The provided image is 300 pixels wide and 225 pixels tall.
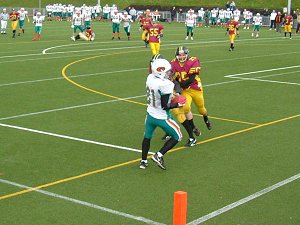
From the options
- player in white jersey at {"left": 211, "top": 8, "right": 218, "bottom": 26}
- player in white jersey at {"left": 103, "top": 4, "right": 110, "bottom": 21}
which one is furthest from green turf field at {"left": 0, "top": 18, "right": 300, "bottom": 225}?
player in white jersey at {"left": 103, "top": 4, "right": 110, "bottom": 21}

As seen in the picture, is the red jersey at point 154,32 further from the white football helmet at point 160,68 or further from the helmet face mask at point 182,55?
the white football helmet at point 160,68

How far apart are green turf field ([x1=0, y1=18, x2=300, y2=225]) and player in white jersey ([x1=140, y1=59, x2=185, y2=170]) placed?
16.6 inches

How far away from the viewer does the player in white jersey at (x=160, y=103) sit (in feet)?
31.6

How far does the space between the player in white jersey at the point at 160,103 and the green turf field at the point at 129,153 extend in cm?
42

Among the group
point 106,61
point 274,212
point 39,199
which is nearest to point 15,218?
point 39,199

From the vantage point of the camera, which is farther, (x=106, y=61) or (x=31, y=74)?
(x=106, y=61)

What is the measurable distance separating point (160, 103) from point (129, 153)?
1672mm

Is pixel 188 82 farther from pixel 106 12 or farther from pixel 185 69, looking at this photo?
pixel 106 12

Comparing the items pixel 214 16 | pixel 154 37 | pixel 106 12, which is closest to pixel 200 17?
pixel 214 16

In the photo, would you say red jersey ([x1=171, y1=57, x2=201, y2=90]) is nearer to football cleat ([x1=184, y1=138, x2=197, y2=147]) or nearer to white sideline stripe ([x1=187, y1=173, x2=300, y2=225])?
football cleat ([x1=184, y1=138, x2=197, y2=147])

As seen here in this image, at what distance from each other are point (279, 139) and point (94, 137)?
12.3 feet

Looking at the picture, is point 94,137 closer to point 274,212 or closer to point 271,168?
point 271,168

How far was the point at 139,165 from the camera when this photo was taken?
1026cm

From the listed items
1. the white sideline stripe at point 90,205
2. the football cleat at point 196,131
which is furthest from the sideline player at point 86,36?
the white sideline stripe at point 90,205
